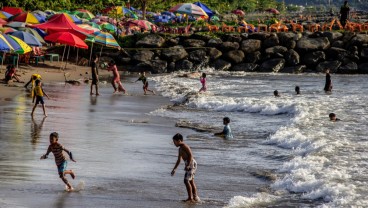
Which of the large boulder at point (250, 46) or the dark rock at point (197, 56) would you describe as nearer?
the dark rock at point (197, 56)

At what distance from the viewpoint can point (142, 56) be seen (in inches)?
1890

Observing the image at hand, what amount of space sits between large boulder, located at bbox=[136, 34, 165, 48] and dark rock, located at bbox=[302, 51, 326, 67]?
907 cm

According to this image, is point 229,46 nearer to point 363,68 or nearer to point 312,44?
point 312,44

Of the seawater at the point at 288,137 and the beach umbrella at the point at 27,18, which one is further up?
the beach umbrella at the point at 27,18

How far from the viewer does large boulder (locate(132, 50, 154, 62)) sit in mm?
47812

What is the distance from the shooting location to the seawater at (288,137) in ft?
43.6

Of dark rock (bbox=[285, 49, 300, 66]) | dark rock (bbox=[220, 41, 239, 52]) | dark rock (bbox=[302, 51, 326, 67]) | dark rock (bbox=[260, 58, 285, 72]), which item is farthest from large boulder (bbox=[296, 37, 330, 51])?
dark rock (bbox=[220, 41, 239, 52])

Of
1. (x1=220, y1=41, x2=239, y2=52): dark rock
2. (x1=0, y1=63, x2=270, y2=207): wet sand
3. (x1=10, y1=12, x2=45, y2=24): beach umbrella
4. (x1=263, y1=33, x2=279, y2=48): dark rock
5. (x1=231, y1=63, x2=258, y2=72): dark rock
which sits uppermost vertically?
(x1=10, y1=12, x2=45, y2=24): beach umbrella

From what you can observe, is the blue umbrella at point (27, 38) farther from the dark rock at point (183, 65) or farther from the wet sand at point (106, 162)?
the dark rock at point (183, 65)

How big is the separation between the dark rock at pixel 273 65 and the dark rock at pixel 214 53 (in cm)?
281

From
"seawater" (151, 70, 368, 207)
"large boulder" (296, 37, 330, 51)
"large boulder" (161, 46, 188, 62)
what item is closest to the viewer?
"seawater" (151, 70, 368, 207)

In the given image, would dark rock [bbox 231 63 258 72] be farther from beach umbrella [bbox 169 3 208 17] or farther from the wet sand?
the wet sand

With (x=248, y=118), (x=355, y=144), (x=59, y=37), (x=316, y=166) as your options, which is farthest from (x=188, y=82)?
(x=316, y=166)

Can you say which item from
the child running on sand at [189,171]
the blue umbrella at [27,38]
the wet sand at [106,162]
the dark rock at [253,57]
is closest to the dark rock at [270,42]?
the dark rock at [253,57]
